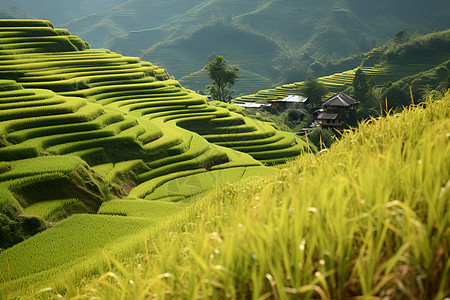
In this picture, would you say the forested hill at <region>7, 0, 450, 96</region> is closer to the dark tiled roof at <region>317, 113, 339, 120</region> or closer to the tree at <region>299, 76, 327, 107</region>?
the tree at <region>299, 76, 327, 107</region>

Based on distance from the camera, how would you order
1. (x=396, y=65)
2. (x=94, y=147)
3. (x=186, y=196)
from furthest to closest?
(x=396, y=65) → (x=94, y=147) → (x=186, y=196)

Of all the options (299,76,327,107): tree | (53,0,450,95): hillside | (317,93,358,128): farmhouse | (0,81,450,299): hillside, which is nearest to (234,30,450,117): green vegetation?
(299,76,327,107): tree

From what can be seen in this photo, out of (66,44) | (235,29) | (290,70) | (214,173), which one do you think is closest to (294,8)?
(235,29)

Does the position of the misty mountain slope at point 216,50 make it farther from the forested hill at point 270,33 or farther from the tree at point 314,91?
the tree at point 314,91

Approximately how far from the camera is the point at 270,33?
16638 cm

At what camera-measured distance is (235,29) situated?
149 metres

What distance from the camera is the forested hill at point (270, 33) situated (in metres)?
131

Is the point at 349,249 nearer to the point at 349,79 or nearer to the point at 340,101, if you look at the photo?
the point at 340,101

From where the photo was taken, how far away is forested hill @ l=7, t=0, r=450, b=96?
429 feet

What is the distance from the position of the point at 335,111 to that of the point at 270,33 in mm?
136425

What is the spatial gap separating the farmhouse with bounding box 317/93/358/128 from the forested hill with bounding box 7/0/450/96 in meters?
66.7

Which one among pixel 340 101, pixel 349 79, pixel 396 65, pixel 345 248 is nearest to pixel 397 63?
pixel 396 65

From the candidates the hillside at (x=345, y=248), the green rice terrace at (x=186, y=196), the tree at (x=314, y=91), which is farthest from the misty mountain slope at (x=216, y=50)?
the hillside at (x=345, y=248)

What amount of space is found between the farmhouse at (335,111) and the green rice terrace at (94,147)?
48.9 feet
